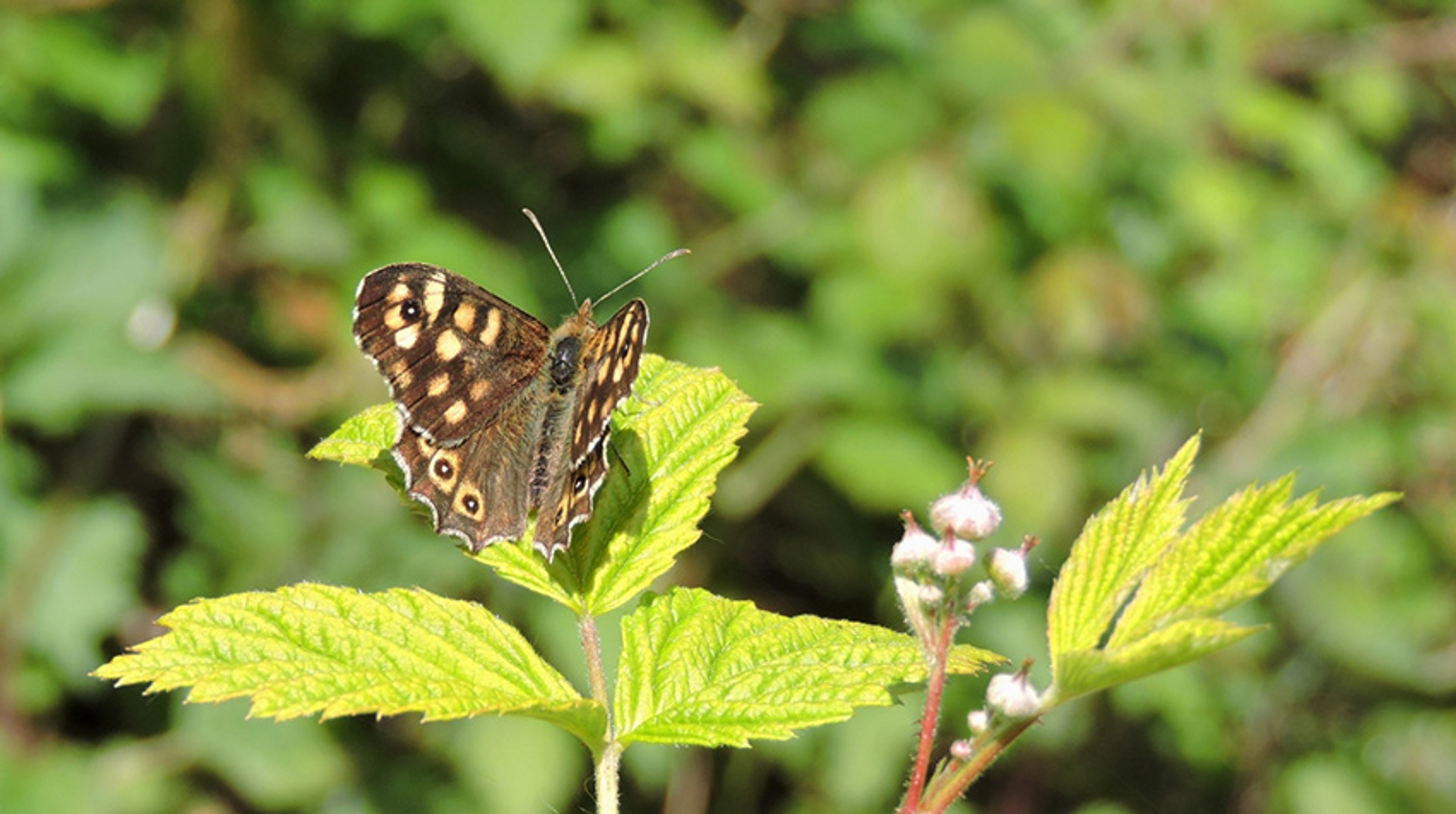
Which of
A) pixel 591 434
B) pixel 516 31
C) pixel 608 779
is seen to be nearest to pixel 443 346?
pixel 591 434

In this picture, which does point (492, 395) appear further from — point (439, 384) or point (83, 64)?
point (83, 64)

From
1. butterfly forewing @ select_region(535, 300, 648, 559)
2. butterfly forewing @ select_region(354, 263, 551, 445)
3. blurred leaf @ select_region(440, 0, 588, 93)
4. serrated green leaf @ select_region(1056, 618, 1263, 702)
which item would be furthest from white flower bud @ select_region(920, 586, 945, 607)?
blurred leaf @ select_region(440, 0, 588, 93)

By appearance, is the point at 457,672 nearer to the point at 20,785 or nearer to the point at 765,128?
the point at 20,785

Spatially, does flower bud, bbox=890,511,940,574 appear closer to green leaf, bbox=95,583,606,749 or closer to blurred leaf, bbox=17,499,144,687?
green leaf, bbox=95,583,606,749

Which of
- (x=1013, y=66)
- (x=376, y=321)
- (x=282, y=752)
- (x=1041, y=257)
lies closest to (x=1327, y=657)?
(x=1041, y=257)

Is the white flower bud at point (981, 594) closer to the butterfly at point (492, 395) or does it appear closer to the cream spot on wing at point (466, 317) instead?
the butterfly at point (492, 395)

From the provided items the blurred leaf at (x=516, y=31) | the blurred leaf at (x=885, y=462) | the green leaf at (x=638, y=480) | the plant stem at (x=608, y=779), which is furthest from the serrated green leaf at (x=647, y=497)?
the blurred leaf at (x=885, y=462)

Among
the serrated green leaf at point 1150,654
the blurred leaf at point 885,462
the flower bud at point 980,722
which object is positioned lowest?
the flower bud at point 980,722
